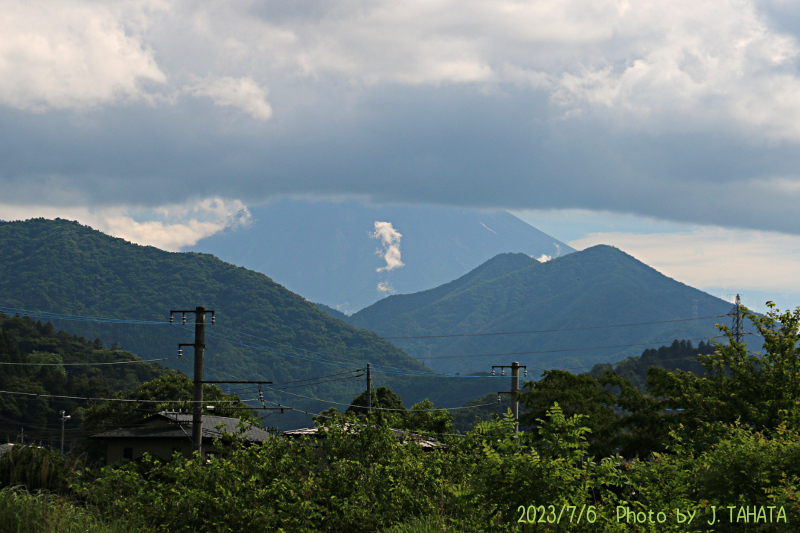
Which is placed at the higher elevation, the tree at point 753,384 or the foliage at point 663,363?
the tree at point 753,384

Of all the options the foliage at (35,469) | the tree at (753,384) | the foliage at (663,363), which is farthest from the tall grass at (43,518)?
the foliage at (663,363)

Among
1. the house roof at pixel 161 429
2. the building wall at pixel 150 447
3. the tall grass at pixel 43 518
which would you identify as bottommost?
the building wall at pixel 150 447

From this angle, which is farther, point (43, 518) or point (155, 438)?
point (155, 438)

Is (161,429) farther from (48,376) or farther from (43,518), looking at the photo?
(48,376)

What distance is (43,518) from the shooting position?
903 centimetres

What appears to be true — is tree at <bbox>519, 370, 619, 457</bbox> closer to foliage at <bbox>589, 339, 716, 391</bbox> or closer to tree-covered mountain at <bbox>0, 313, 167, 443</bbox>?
tree-covered mountain at <bbox>0, 313, 167, 443</bbox>

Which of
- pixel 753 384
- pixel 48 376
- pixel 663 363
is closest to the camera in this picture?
pixel 753 384

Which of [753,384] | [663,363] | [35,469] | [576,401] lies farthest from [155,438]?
[663,363]

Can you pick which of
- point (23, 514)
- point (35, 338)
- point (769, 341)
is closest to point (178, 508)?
point (23, 514)

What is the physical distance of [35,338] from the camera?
110062 mm

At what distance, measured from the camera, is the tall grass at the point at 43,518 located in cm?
884

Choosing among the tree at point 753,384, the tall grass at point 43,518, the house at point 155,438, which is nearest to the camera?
the tall grass at point 43,518

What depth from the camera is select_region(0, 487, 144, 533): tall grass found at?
29.0 ft

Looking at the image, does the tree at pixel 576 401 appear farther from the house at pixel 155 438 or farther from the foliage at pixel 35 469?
the foliage at pixel 35 469
